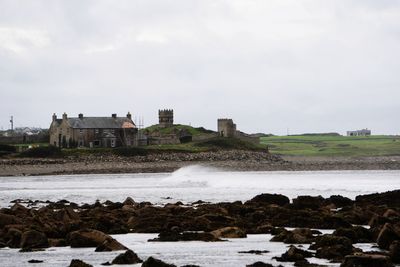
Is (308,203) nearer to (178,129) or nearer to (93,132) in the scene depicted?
(93,132)

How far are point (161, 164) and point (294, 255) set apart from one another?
8480 cm

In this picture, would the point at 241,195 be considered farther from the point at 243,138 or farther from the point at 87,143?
the point at 243,138

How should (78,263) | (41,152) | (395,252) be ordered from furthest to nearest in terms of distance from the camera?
1. (41,152)
2. (395,252)
3. (78,263)

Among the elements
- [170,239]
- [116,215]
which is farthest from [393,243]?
[116,215]

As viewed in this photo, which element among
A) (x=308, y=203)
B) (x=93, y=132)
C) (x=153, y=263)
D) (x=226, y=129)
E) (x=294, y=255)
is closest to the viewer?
(x=153, y=263)

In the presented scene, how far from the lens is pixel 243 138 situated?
137 metres

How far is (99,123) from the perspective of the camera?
124 m

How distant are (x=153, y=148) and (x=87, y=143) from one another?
999 centimetres

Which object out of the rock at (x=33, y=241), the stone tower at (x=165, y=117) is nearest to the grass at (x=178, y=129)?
the stone tower at (x=165, y=117)

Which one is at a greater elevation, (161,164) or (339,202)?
(161,164)

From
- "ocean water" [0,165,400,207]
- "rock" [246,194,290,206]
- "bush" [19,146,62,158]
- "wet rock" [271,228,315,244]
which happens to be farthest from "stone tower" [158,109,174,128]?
"wet rock" [271,228,315,244]

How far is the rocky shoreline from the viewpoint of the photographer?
335 ft

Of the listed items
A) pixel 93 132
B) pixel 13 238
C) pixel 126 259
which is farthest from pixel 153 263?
pixel 93 132

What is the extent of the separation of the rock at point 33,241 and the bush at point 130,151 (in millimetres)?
84634
